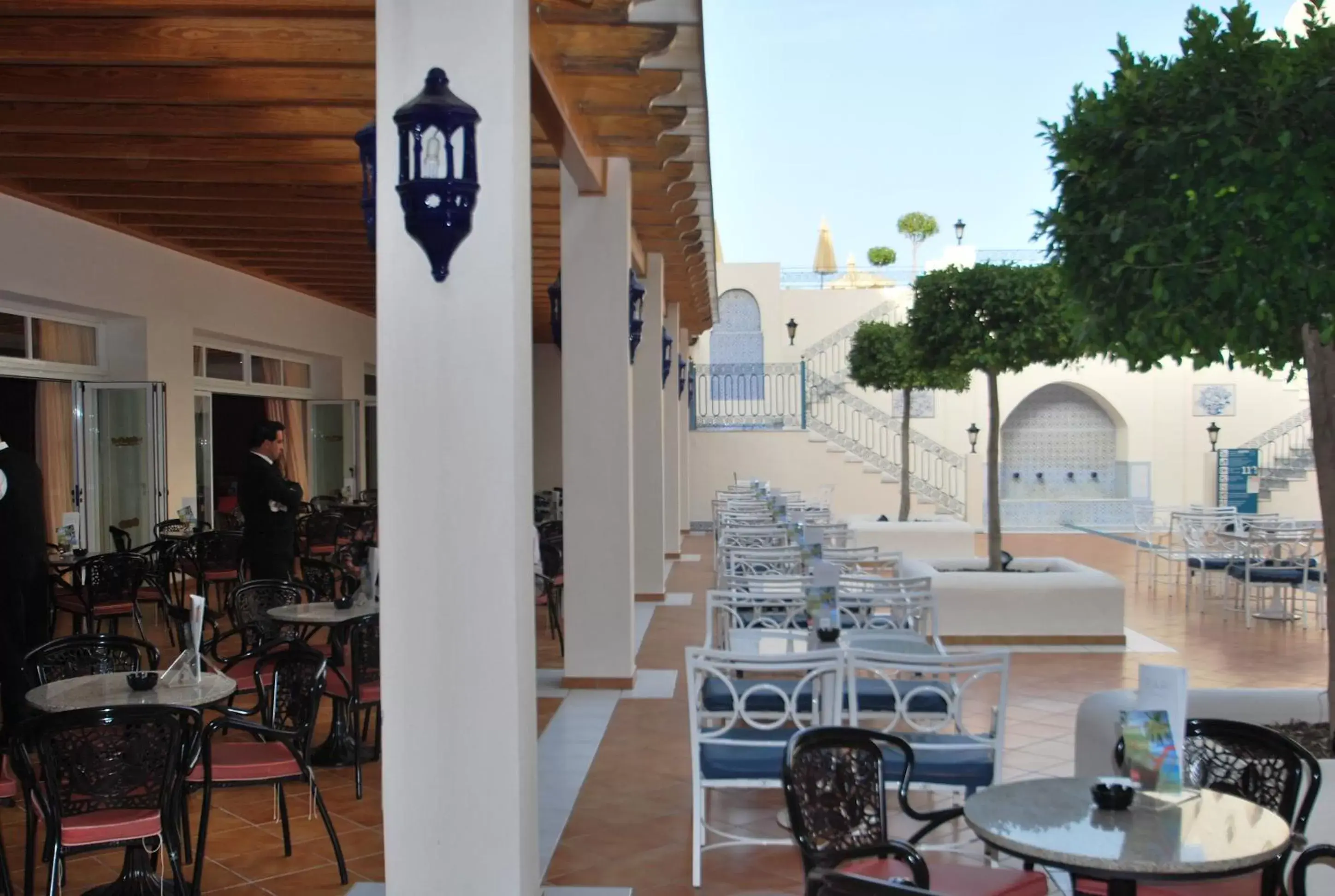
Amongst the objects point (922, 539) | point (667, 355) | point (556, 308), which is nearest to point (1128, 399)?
point (922, 539)

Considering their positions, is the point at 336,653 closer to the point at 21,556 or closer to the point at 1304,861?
the point at 21,556

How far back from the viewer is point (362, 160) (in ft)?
12.5

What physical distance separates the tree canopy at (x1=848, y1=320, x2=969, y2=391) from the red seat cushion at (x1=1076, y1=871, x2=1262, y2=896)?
11.3 m

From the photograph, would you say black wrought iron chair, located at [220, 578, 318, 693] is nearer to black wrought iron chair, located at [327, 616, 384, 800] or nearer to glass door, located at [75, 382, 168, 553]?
black wrought iron chair, located at [327, 616, 384, 800]

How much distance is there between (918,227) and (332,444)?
18.6 meters

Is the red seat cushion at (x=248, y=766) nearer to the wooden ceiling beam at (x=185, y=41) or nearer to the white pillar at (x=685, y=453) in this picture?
the wooden ceiling beam at (x=185, y=41)

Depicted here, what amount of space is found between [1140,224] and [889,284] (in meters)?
22.4

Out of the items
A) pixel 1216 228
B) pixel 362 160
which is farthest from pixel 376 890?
pixel 1216 228

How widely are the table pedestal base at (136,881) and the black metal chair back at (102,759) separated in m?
0.37

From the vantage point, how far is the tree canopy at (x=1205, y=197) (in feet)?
11.3

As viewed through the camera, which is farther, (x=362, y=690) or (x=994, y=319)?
(x=994, y=319)

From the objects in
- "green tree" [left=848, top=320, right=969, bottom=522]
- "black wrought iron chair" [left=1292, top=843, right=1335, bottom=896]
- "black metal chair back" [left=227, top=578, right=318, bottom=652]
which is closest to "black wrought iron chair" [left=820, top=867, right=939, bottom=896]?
"black wrought iron chair" [left=1292, top=843, right=1335, bottom=896]

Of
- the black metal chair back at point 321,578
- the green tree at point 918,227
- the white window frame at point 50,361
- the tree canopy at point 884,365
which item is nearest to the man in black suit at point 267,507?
the black metal chair back at point 321,578

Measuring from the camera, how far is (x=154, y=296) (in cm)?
1038
